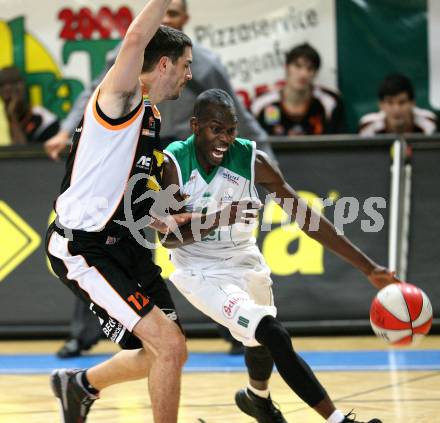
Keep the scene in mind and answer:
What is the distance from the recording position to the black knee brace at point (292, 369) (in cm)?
529

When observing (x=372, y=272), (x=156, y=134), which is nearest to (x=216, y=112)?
(x=156, y=134)

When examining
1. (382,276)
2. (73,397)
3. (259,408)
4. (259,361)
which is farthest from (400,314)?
(73,397)

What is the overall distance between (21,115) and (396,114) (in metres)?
3.71

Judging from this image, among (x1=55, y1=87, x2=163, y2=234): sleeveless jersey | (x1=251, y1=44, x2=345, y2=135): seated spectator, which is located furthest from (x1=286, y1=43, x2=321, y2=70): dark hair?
(x1=55, y1=87, x2=163, y2=234): sleeveless jersey

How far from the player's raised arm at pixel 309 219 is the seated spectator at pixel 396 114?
4082mm

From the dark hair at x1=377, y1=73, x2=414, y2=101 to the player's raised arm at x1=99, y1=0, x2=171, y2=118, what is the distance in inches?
208

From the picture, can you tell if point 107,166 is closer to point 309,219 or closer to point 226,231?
point 226,231

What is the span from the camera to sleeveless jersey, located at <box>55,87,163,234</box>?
16.5 ft

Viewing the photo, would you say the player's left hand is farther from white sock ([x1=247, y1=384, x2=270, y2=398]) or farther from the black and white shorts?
the black and white shorts

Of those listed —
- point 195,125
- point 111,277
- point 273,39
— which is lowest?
point 111,277

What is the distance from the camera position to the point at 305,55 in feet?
33.1

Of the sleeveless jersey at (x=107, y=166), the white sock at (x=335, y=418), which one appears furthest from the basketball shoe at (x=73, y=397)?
the white sock at (x=335, y=418)

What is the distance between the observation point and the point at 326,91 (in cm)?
1032

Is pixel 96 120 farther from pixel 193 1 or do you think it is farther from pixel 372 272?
pixel 193 1
